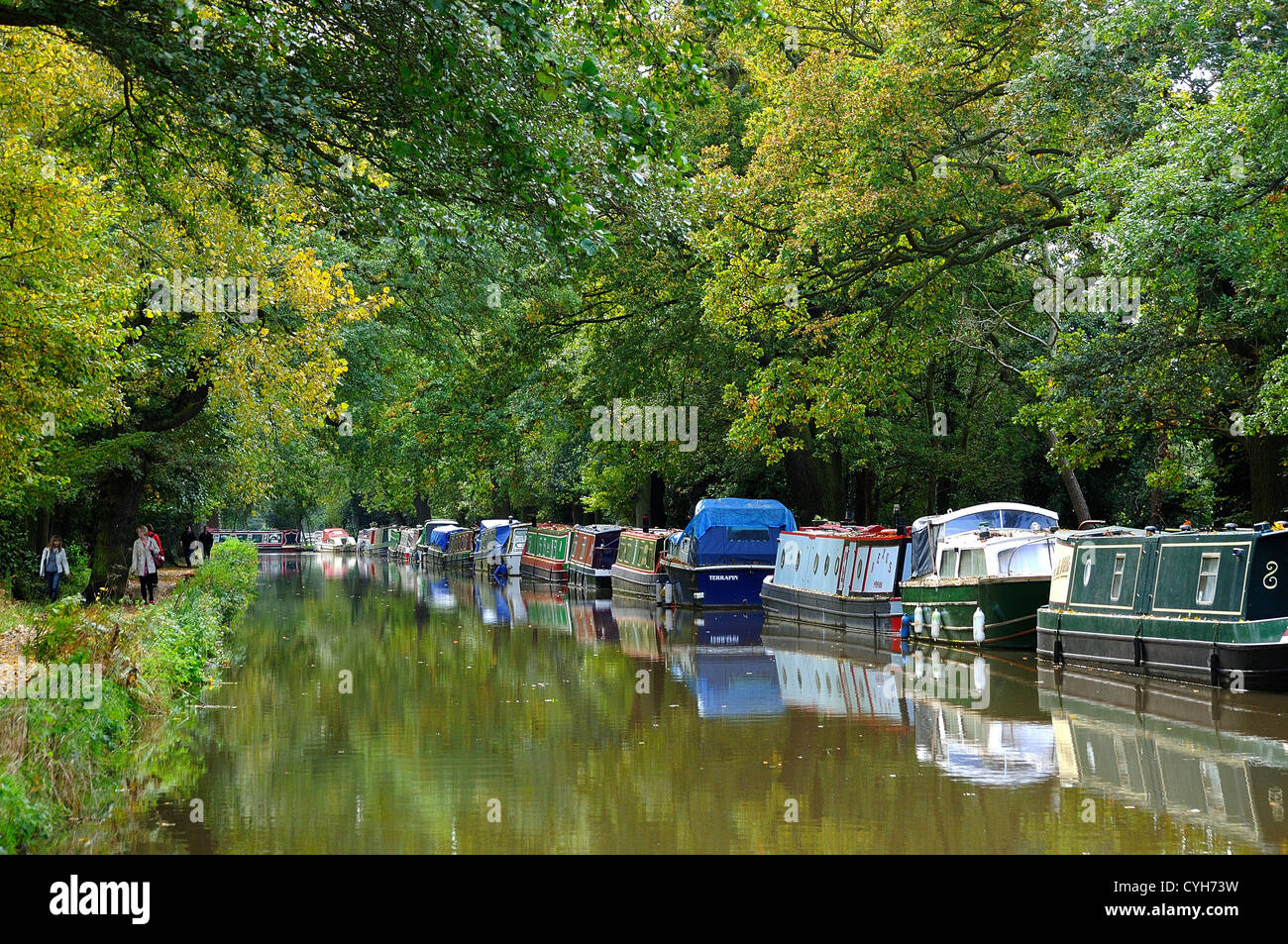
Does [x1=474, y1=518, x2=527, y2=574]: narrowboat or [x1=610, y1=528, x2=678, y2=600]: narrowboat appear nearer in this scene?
[x1=610, y1=528, x2=678, y2=600]: narrowboat

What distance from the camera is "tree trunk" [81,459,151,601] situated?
78.1ft

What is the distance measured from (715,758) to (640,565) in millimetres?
25890

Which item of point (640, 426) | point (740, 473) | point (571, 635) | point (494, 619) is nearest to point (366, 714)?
point (571, 635)

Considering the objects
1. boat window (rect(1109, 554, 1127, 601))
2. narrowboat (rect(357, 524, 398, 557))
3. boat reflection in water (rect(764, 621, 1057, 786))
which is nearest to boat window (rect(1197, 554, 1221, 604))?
boat window (rect(1109, 554, 1127, 601))

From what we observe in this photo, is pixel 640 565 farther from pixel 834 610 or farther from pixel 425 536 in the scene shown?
pixel 425 536

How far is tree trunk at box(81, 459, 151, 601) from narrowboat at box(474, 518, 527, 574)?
110 ft

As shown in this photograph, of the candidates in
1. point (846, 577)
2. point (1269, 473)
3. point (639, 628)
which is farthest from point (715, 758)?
point (639, 628)

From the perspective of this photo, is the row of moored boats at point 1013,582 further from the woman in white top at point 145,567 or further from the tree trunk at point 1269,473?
the woman in white top at point 145,567

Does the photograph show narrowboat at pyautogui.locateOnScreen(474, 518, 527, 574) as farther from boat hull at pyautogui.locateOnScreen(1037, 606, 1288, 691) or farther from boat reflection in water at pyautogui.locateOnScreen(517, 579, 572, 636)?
boat hull at pyautogui.locateOnScreen(1037, 606, 1288, 691)

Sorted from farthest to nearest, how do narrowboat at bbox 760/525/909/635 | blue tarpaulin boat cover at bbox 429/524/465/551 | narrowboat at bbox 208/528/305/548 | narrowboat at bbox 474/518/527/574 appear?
narrowboat at bbox 208/528/305/548
blue tarpaulin boat cover at bbox 429/524/465/551
narrowboat at bbox 474/518/527/574
narrowboat at bbox 760/525/909/635

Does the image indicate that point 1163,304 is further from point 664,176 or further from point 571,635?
point 571,635

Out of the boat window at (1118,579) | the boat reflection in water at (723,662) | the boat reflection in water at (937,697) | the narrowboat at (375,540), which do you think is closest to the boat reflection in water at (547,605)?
the boat reflection in water at (723,662)

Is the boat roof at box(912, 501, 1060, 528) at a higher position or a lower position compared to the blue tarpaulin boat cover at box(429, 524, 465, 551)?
higher
